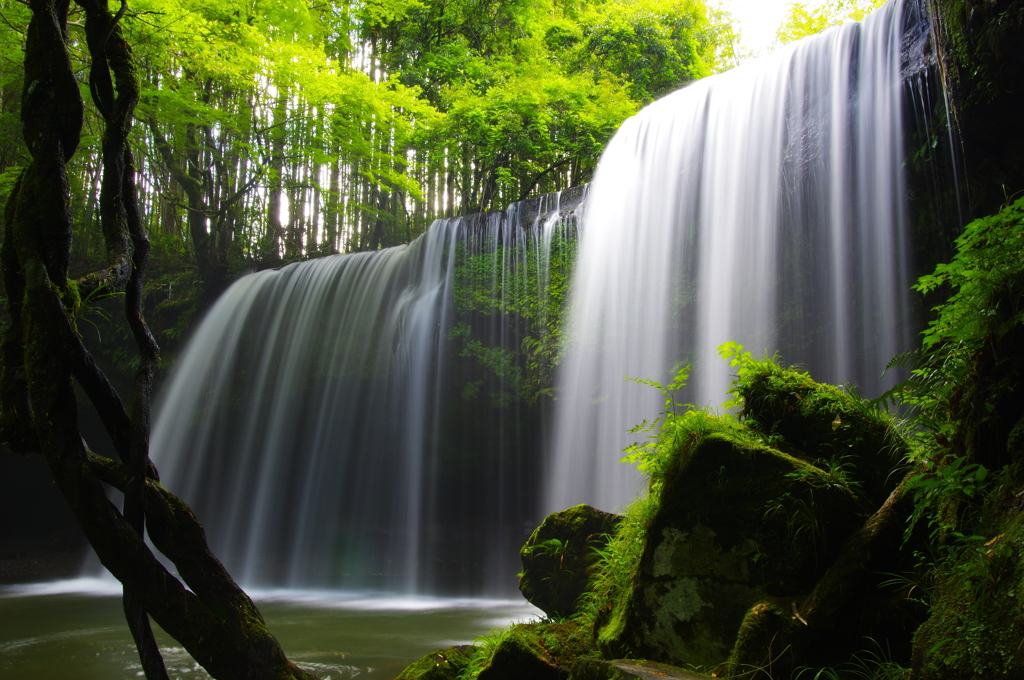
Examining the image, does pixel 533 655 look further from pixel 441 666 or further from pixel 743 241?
pixel 743 241

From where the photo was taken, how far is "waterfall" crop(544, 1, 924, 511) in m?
6.59

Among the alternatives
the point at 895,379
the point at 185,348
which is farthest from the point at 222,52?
the point at 895,379

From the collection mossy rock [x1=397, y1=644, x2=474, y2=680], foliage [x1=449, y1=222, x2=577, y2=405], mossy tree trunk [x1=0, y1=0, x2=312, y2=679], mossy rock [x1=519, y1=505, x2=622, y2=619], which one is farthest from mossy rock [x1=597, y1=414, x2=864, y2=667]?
foliage [x1=449, y1=222, x2=577, y2=405]

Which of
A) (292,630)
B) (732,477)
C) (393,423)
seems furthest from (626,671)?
(393,423)

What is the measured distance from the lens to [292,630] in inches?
274

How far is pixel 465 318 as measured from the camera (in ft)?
35.4

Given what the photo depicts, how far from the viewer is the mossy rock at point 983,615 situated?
181 cm

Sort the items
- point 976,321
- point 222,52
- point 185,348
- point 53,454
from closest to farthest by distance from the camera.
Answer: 1. point 53,454
2. point 976,321
3. point 222,52
4. point 185,348

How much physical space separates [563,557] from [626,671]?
2371 mm

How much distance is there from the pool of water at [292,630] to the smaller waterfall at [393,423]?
1.11 m

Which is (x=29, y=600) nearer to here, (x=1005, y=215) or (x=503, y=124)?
(x=503, y=124)

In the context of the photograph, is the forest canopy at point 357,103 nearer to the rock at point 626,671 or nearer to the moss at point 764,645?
the rock at point 626,671

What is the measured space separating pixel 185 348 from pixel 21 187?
1292cm

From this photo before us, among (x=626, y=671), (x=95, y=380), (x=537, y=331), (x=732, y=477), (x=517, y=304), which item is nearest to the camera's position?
(x=95, y=380)
